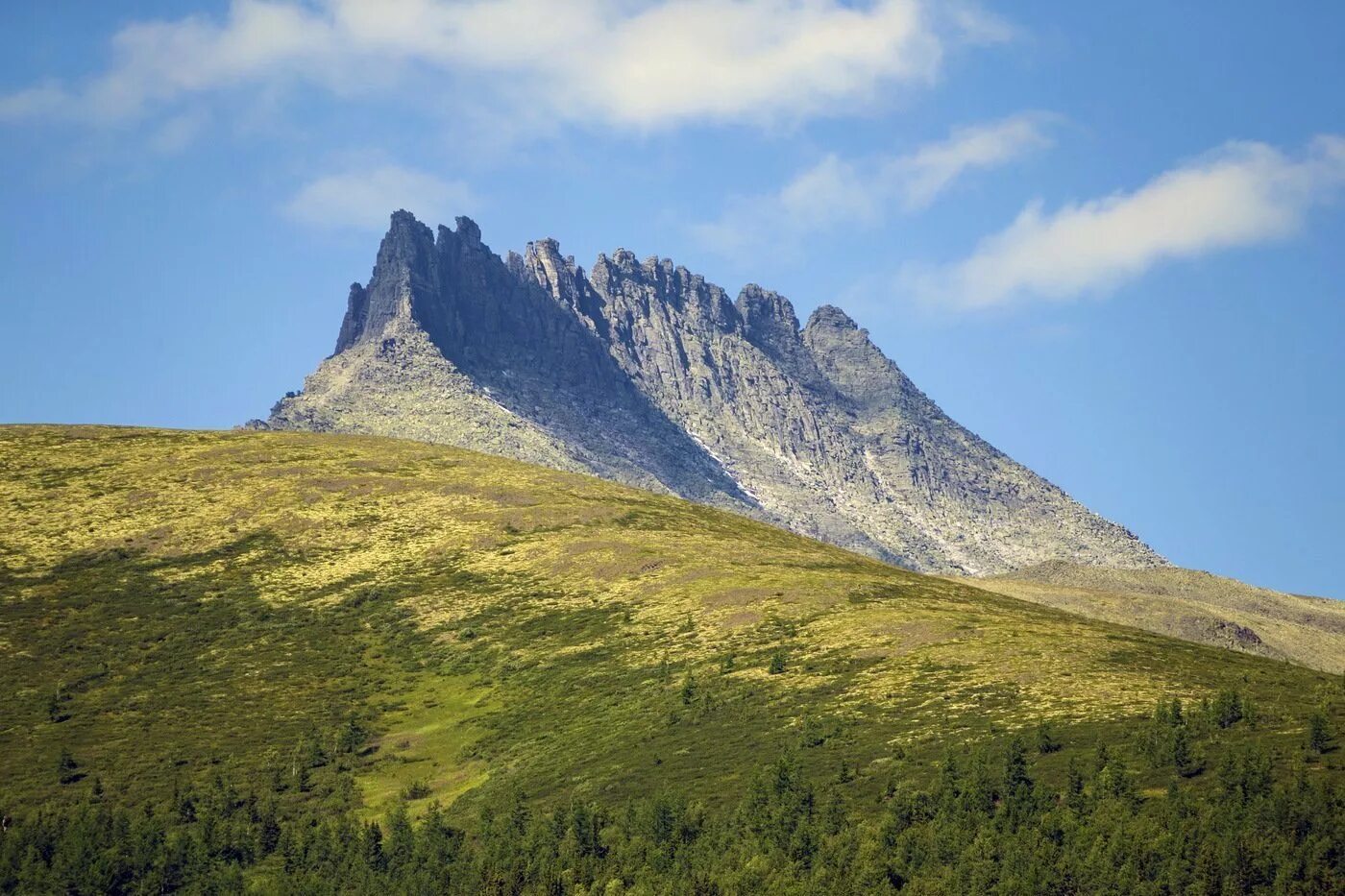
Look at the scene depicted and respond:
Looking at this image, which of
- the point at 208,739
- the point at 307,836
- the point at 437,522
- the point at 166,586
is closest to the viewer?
the point at 307,836

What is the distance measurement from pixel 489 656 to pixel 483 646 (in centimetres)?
222

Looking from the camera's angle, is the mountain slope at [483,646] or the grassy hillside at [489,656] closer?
the grassy hillside at [489,656]

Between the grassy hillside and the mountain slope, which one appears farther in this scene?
the mountain slope

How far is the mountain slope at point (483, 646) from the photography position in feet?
337

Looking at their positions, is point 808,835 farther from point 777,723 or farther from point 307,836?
point 307,836

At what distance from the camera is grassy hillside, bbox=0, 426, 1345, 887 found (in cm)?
9994

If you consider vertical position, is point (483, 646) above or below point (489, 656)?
above

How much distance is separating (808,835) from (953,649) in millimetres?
32828

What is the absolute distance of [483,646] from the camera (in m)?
131

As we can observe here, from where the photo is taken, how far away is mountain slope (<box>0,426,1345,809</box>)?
102625 millimetres

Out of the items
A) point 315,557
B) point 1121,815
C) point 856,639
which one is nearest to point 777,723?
point 856,639

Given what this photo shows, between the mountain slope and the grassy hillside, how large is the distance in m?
0.34

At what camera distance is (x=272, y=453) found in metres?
183

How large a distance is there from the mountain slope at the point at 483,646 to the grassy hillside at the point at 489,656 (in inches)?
13.2
